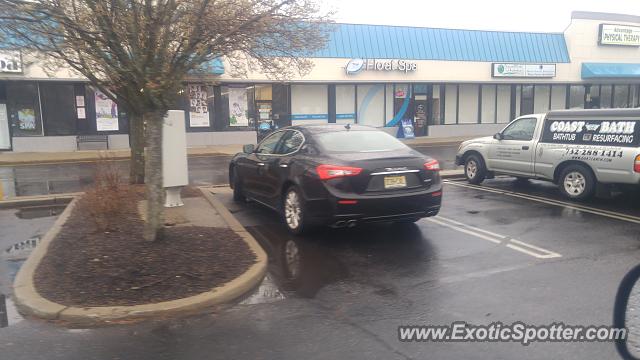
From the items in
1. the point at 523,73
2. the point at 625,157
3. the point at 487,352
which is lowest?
the point at 487,352

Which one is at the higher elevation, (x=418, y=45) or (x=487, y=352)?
(x=418, y=45)

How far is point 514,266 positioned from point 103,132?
825 inches

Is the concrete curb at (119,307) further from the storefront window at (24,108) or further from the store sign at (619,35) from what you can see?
the store sign at (619,35)

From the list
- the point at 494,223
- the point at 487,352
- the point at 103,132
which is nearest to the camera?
the point at 487,352

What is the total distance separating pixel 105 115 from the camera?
22.7 meters

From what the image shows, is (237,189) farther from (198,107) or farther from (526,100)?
(526,100)

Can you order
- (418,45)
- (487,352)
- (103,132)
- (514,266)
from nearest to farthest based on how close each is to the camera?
(487,352), (514,266), (103,132), (418,45)

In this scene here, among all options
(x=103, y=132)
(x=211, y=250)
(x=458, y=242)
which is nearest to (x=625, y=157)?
(x=458, y=242)

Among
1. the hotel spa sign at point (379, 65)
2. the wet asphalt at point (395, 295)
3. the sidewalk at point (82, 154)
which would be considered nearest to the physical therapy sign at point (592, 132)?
the wet asphalt at point (395, 295)

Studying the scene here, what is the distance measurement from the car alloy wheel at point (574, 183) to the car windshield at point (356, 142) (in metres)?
4.32

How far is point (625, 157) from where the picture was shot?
346 inches

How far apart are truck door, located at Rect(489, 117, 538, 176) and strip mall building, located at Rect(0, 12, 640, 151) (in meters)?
13.1

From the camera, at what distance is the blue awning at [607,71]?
97.6 feet

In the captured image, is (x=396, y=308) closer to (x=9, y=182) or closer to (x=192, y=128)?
(x=9, y=182)
